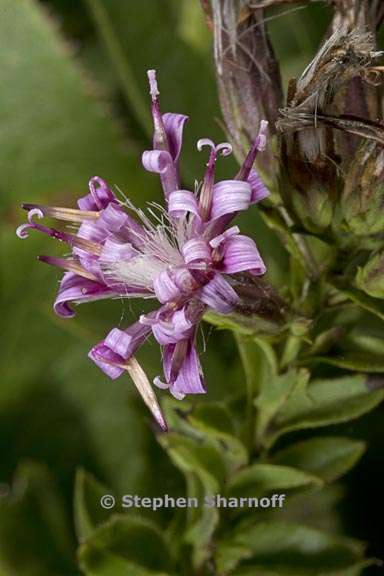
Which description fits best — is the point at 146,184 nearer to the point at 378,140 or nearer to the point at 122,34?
the point at 122,34

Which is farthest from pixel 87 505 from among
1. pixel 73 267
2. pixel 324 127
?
pixel 324 127

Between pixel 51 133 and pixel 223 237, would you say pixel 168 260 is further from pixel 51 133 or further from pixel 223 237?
pixel 51 133

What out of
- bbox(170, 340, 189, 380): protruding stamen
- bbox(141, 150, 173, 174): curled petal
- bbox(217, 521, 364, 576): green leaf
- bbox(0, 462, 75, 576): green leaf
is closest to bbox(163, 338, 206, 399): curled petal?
bbox(170, 340, 189, 380): protruding stamen

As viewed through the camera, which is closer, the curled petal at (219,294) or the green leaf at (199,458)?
the curled petal at (219,294)

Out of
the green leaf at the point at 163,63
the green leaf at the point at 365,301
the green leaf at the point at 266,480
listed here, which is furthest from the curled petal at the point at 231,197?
the green leaf at the point at 163,63

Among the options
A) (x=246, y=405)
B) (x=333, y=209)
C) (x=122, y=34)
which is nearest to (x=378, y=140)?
(x=333, y=209)

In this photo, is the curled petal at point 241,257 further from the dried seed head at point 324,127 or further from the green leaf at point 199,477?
the green leaf at point 199,477
